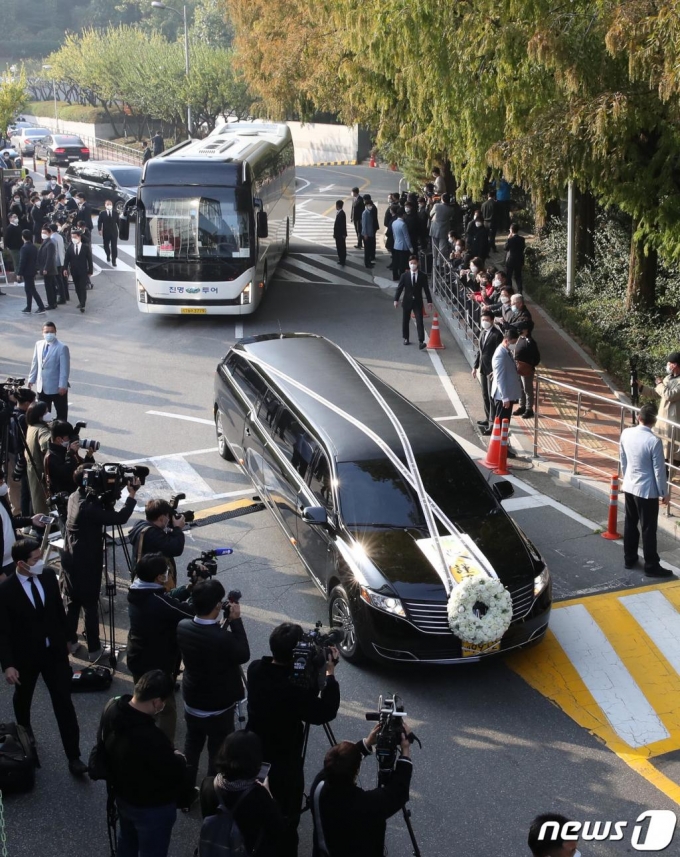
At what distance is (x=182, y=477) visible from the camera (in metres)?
12.4

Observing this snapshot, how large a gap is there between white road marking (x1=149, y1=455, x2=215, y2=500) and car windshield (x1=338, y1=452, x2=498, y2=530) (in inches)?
127

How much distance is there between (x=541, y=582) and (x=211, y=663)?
343 centimetres

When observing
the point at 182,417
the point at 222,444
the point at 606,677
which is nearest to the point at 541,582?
the point at 606,677

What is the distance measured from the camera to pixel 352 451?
Result: 9453 millimetres

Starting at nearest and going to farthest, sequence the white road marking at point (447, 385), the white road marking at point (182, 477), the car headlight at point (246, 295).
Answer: the white road marking at point (182, 477)
the white road marking at point (447, 385)
the car headlight at point (246, 295)

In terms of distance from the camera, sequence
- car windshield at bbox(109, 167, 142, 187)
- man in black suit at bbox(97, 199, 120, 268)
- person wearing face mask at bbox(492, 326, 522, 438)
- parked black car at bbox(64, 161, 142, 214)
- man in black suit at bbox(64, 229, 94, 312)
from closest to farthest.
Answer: person wearing face mask at bbox(492, 326, 522, 438)
man in black suit at bbox(64, 229, 94, 312)
man in black suit at bbox(97, 199, 120, 268)
parked black car at bbox(64, 161, 142, 214)
car windshield at bbox(109, 167, 142, 187)

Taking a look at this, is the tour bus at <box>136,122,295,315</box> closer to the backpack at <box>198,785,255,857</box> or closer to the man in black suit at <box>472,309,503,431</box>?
the man in black suit at <box>472,309,503,431</box>

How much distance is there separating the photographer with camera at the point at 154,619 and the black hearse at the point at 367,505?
1.95 meters

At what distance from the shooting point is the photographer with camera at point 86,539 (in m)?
7.79

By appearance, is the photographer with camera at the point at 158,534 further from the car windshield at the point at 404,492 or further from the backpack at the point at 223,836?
the backpack at the point at 223,836

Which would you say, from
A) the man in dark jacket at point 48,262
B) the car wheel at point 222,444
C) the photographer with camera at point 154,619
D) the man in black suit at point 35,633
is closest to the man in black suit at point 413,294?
the car wheel at point 222,444

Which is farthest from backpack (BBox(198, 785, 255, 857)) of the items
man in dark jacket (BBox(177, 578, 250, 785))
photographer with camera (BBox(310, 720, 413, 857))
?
man in dark jacket (BBox(177, 578, 250, 785))

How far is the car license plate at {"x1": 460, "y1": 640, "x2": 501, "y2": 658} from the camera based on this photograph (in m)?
7.77

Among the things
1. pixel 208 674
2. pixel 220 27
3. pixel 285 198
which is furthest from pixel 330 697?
pixel 220 27
